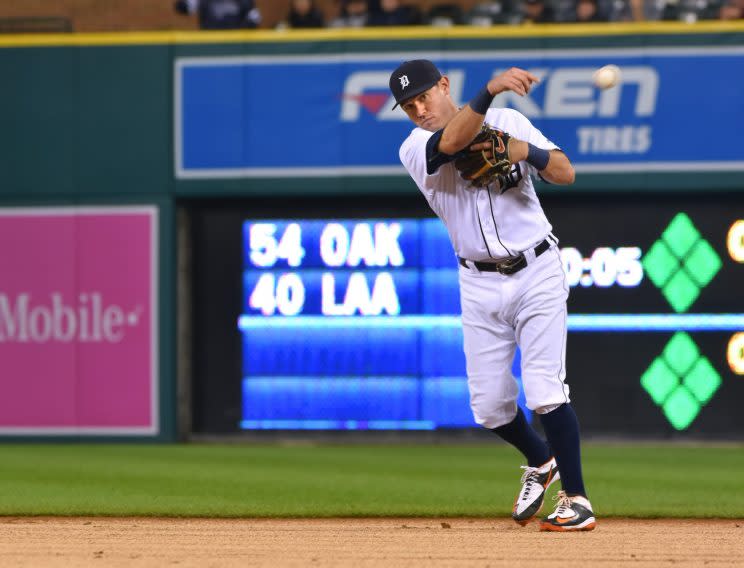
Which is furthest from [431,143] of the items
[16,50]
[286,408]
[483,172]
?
[16,50]

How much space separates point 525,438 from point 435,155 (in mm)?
1373

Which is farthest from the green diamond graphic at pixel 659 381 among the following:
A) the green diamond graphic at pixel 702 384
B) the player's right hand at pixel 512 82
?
the player's right hand at pixel 512 82

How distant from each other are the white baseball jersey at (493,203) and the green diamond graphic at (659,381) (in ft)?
20.7

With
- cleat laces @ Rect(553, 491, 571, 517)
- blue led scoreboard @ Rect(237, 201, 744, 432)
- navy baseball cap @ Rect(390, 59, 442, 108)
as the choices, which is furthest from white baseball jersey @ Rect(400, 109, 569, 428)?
blue led scoreboard @ Rect(237, 201, 744, 432)

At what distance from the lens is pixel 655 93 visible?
11.9m

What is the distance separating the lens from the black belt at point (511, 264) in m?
5.64

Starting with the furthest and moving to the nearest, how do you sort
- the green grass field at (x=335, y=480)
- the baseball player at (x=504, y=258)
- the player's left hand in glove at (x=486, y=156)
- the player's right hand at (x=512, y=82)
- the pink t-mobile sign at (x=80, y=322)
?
the pink t-mobile sign at (x=80, y=322) < the green grass field at (x=335, y=480) < the baseball player at (x=504, y=258) < the player's left hand in glove at (x=486, y=156) < the player's right hand at (x=512, y=82)

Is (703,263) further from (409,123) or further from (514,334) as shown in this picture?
(514,334)

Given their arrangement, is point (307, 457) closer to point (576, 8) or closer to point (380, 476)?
point (380, 476)

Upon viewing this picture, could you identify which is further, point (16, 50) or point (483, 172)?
point (16, 50)

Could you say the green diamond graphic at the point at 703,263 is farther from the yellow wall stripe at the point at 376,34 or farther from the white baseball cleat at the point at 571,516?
the white baseball cleat at the point at 571,516

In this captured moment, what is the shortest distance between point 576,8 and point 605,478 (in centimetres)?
535

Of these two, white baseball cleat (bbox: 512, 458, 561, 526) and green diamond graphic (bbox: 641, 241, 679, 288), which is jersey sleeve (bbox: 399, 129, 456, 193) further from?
green diamond graphic (bbox: 641, 241, 679, 288)

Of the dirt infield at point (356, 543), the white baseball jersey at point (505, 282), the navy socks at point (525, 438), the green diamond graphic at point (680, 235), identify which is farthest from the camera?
the green diamond graphic at point (680, 235)
